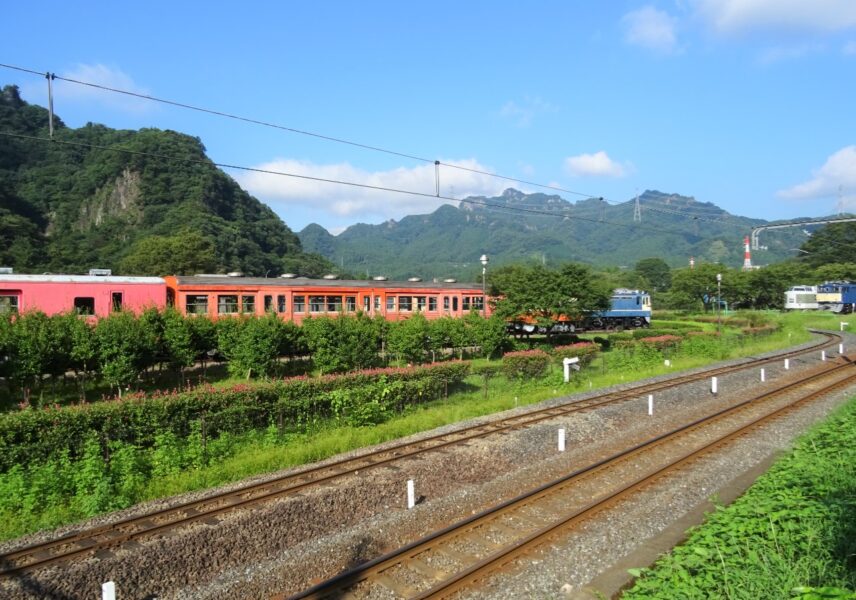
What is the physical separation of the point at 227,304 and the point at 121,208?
81854mm

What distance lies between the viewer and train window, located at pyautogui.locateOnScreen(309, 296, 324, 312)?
30064mm

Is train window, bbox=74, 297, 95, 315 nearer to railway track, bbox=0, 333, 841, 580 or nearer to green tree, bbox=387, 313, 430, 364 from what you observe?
green tree, bbox=387, 313, 430, 364

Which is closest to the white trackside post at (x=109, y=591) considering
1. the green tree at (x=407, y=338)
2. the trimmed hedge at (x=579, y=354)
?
the green tree at (x=407, y=338)

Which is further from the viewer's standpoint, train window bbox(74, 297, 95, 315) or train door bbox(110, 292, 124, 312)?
train door bbox(110, 292, 124, 312)

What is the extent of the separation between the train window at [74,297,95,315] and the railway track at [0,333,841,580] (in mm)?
17116

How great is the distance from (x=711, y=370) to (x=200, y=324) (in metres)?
23.2

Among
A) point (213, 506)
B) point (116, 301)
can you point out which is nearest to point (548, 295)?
point (116, 301)

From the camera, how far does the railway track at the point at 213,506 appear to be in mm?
8445

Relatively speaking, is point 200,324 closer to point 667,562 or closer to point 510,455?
point 510,455

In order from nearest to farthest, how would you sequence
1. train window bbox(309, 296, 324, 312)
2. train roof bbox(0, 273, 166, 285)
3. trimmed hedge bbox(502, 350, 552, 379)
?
trimmed hedge bbox(502, 350, 552, 379) → train roof bbox(0, 273, 166, 285) → train window bbox(309, 296, 324, 312)

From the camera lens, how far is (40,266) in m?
67.5

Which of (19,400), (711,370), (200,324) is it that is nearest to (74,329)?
(19,400)

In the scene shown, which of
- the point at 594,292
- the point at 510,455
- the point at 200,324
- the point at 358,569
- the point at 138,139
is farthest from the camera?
the point at 138,139

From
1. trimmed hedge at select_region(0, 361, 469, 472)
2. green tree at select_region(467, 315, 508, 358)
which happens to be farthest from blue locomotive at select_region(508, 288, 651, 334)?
trimmed hedge at select_region(0, 361, 469, 472)
